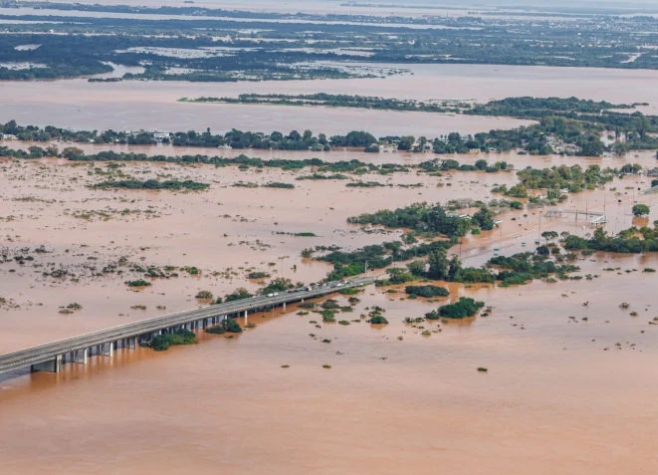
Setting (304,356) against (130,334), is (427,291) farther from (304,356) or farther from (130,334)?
(130,334)

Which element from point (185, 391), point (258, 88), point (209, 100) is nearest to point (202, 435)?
point (185, 391)

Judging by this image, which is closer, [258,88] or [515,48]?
[258,88]

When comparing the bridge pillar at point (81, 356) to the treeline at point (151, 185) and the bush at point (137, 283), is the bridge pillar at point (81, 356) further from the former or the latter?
the treeline at point (151, 185)

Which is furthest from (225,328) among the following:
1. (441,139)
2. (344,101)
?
(344,101)

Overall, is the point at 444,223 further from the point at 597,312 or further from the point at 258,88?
the point at 258,88

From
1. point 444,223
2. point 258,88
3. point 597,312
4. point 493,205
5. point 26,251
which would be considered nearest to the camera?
point 597,312

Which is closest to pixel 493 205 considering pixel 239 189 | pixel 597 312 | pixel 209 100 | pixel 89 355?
pixel 239 189

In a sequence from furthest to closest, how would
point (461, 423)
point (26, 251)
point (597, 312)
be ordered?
1. point (26, 251)
2. point (597, 312)
3. point (461, 423)
